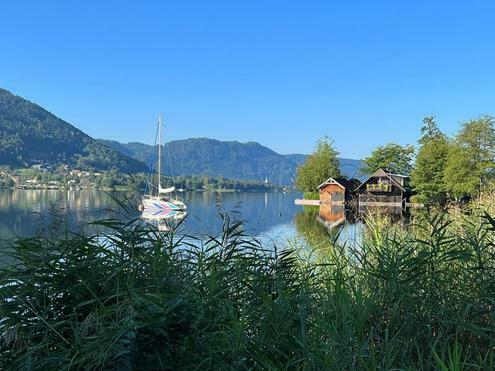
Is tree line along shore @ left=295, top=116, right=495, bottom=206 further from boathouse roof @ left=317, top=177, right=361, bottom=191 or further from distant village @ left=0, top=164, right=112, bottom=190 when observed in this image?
distant village @ left=0, top=164, right=112, bottom=190

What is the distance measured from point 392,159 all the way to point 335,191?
509 inches

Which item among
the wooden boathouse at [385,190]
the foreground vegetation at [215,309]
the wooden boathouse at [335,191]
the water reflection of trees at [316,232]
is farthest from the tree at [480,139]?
the foreground vegetation at [215,309]

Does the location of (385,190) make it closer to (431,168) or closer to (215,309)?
(431,168)

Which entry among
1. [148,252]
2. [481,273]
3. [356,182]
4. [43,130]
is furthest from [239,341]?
[43,130]

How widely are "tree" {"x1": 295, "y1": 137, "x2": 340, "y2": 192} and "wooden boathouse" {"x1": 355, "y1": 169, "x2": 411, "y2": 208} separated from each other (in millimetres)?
12016

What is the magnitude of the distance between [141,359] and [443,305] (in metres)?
2.29

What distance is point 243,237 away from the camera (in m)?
4.79

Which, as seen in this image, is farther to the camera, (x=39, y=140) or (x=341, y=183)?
(x=39, y=140)

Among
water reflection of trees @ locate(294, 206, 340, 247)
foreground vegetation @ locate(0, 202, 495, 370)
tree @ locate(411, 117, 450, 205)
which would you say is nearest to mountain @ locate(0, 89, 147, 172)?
tree @ locate(411, 117, 450, 205)

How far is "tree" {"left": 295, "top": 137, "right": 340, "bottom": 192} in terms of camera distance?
74.8m

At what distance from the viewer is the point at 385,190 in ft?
197

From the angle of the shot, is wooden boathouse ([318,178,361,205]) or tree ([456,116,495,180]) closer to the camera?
tree ([456,116,495,180])

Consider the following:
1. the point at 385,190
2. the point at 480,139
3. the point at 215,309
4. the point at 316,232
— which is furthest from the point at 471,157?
the point at 215,309

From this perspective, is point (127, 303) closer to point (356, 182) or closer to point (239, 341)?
point (239, 341)
